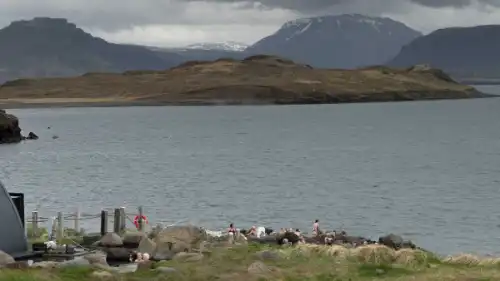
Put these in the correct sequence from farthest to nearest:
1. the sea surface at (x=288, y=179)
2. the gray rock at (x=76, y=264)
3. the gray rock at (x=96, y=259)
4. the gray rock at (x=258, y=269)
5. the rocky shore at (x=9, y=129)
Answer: the rocky shore at (x=9, y=129)
the sea surface at (x=288, y=179)
the gray rock at (x=96, y=259)
the gray rock at (x=76, y=264)
the gray rock at (x=258, y=269)

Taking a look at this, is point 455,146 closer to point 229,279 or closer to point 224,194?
point 224,194

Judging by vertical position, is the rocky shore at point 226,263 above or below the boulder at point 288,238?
above

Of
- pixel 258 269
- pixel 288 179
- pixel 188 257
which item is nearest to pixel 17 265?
pixel 188 257

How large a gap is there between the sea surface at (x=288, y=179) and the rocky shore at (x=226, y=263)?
51.9 feet

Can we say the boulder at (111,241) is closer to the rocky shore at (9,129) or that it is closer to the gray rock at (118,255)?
the gray rock at (118,255)

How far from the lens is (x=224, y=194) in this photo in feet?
222

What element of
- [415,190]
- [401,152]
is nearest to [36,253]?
[415,190]

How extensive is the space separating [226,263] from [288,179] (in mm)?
57318

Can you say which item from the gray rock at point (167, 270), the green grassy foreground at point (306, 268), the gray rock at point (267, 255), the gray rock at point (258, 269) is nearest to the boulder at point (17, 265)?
the green grassy foreground at point (306, 268)

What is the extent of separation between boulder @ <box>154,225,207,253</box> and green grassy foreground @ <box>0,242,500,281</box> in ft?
3.32

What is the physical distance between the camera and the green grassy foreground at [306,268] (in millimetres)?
20047

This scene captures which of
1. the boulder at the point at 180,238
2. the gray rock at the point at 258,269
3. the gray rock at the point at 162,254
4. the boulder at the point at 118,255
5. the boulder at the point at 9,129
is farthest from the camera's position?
the boulder at the point at 9,129

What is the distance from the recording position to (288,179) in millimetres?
79938

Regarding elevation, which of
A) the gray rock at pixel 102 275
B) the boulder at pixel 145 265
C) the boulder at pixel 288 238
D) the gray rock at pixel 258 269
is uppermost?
the gray rock at pixel 258 269
